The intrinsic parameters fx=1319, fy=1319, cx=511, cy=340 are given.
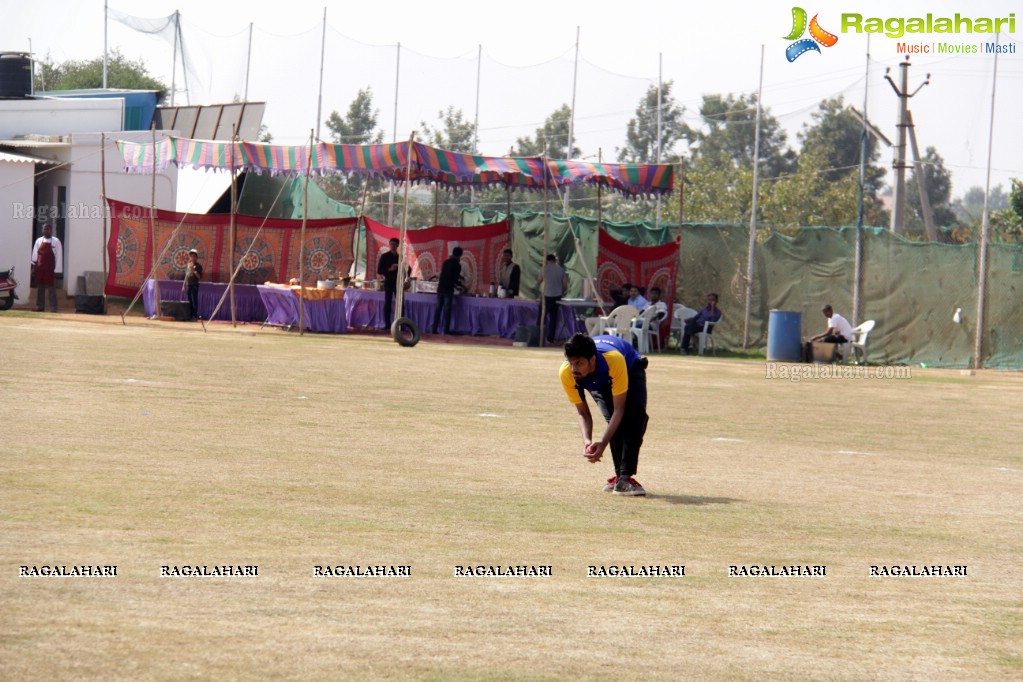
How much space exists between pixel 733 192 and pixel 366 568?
49.0m

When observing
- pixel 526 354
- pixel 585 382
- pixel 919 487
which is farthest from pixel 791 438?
pixel 526 354

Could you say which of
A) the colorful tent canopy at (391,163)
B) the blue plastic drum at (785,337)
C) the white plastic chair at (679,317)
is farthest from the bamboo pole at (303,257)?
the blue plastic drum at (785,337)

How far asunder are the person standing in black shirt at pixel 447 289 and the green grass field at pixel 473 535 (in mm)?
12616

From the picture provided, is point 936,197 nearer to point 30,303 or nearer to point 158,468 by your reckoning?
point 30,303

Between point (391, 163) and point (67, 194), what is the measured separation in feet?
40.9

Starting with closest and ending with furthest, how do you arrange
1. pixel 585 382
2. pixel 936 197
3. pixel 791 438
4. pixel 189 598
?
pixel 189 598
pixel 585 382
pixel 791 438
pixel 936 197

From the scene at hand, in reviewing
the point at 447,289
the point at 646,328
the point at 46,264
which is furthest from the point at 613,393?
the point at 46,264

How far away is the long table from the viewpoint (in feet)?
95.1

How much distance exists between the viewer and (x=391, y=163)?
25500 mm

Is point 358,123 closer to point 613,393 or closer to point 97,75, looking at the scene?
point 97,75

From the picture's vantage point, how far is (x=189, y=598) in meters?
5.54

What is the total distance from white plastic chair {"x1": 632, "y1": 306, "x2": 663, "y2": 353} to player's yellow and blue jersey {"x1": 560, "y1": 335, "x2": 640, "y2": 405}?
60.2ft

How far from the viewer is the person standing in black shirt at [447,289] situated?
28.3m

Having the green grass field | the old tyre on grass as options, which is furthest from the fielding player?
the old tyre on grass
